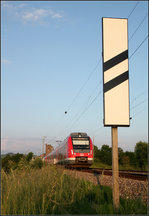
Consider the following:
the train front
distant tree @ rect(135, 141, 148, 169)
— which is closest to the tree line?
distant tree @ rect(135, 141, 148, 169)

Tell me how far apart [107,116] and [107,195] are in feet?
5.37

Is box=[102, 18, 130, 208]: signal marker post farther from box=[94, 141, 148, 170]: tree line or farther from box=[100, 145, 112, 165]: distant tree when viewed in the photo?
box=[100, 145, 112, 165]: distant tree

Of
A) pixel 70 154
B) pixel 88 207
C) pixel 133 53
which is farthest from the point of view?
pixel 70 154

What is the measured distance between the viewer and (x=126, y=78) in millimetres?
4332

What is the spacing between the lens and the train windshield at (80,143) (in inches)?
783

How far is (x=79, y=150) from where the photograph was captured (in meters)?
19.8

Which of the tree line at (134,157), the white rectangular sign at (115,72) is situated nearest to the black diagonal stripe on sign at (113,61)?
the white rectangular sign at (115,72)

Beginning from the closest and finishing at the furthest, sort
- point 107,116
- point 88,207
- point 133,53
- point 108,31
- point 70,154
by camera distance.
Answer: point 88,207
point 107,116
point 108,31
point 133,53
point 70,154

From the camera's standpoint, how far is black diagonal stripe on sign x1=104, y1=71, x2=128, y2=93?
4.27 metres

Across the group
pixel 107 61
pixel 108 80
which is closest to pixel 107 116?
pixel 108 80

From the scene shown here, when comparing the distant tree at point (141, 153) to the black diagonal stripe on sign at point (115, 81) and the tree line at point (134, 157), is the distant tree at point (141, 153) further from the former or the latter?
the black diagonal stripe on sign at point (115, 81)

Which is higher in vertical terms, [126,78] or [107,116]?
[126,78]

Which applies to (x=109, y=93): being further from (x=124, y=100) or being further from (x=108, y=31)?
(x=108, y=31)

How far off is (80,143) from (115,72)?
16132 millimetres
